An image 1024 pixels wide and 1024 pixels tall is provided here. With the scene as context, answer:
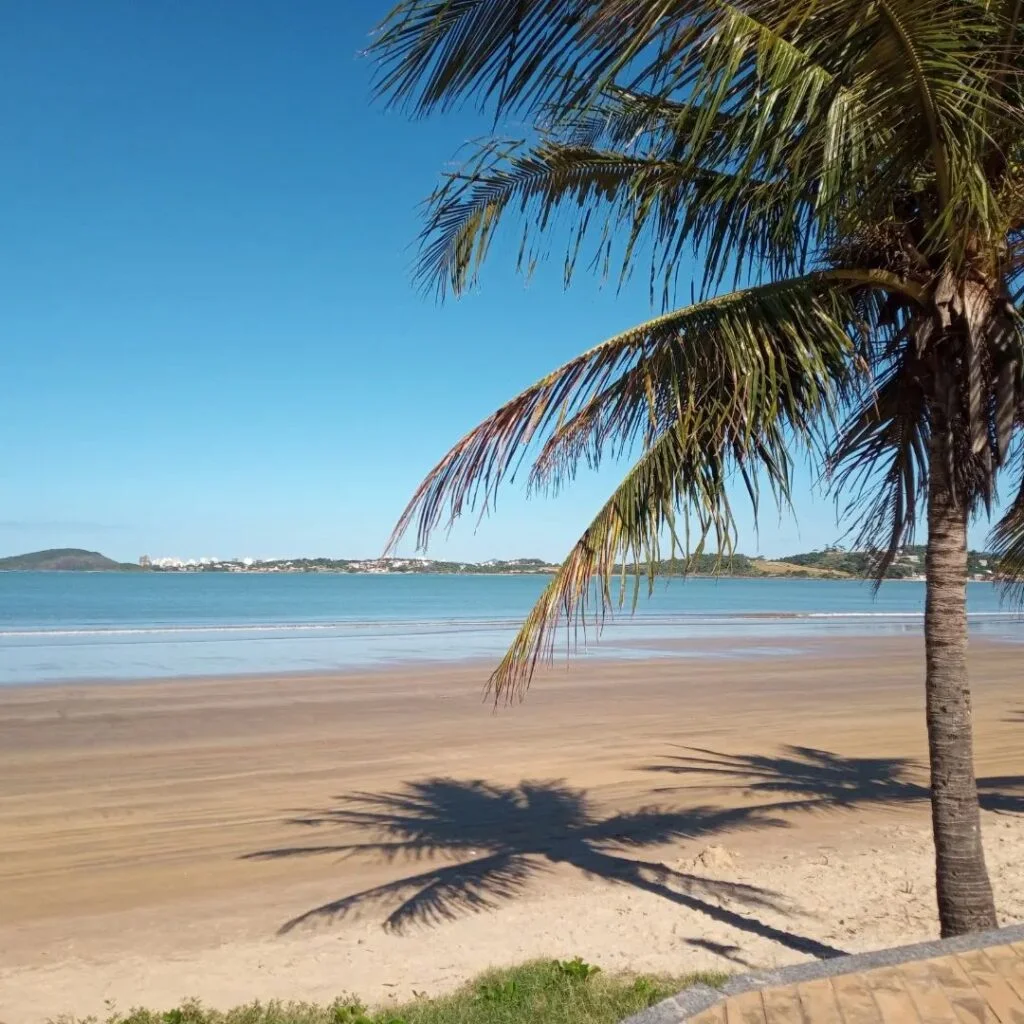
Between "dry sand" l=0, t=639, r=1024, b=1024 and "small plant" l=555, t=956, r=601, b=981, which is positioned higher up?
"small plant" l=555, t=956, r=601, b=981

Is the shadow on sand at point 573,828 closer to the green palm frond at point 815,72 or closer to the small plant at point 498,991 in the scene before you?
the small plant at point 498,991

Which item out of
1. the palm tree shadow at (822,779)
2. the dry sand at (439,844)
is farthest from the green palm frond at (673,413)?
the palm tree shadow at (822,779)

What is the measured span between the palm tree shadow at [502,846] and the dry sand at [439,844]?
0.09ft

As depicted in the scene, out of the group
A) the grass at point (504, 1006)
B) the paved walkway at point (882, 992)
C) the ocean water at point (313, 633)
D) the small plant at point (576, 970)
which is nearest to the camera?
the paved walkway at point (882, 992)

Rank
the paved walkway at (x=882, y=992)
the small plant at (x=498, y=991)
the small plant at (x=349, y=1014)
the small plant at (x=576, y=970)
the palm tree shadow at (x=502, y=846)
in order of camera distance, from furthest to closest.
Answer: the palm tree shadow at (x=502, y=846) → the small plant at (x=576, y=970) → the small plant at (x=498, y=991) → the small plant at (x=349, y=1014) → the paved walkway at (x=882, y=992)

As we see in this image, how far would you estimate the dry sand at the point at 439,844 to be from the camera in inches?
229

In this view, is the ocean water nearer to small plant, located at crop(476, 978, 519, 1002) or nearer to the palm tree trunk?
the palm tree trunk

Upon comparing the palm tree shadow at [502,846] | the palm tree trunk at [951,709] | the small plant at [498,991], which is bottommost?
the palm tree shadow at [502,846]

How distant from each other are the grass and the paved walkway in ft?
4.13

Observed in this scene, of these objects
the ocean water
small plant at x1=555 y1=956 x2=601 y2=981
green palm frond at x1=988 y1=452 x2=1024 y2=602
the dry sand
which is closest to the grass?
small plant at x1=555 y1=956 x2=601 y2=981

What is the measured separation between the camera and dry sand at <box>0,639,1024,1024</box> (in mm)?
5809

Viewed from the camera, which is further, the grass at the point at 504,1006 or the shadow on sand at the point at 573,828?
the shadow on sand at the point at 573,828

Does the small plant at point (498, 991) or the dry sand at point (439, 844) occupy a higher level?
the small plant at point (498, 991)

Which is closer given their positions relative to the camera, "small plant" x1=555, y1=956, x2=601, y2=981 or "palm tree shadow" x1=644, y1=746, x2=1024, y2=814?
"small plant" x1=555, y1=956, x2=601, y2=981
